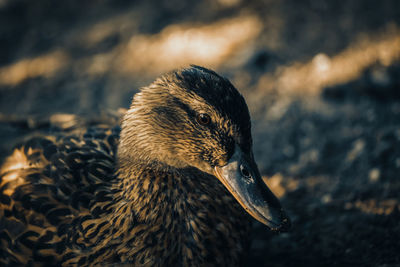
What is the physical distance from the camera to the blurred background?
9.11ft

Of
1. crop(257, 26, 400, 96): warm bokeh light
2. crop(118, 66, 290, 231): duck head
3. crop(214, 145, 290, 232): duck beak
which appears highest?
crop(257, 26, 400, 96): warm bokeh light

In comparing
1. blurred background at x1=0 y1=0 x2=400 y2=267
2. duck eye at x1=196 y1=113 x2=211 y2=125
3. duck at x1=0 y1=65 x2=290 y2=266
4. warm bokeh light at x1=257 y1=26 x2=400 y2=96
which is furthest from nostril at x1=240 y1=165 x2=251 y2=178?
warm bokeh light at x1=257 y1=26 x2=400 y2=96

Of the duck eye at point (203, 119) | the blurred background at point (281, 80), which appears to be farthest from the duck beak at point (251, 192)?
the blurred background at point (281, 80)

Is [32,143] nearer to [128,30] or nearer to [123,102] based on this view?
[123,102]

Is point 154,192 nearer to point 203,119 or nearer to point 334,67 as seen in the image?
point 203,119

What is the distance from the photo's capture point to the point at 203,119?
79.7 inches

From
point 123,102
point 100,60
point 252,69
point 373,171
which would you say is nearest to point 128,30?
point 100,60

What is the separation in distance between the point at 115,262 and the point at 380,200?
1.97m

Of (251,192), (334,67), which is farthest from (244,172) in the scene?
(334,67)

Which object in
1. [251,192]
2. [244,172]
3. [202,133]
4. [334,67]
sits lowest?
[251,192]

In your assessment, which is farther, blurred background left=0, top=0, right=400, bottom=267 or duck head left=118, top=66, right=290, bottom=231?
blurred background left=0, top=0, right=400, bottom=267

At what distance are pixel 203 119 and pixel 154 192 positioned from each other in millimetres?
546

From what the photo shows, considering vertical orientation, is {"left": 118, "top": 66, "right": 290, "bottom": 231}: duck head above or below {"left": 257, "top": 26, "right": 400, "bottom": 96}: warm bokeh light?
below

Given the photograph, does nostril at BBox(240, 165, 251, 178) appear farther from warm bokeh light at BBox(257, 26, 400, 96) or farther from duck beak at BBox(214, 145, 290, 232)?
warm bokeh light at BBox(257, 26, 400, 96)
